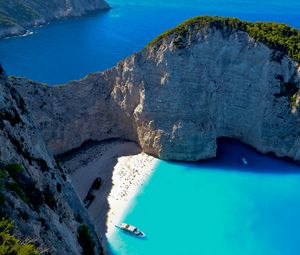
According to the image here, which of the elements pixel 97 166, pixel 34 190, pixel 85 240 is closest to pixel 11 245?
pixel 34 190

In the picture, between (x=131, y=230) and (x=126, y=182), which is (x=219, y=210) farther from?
(x=126, y=182)

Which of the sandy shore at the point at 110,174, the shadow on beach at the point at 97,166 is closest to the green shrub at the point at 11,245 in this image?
the sandy shore at the point at 110,174

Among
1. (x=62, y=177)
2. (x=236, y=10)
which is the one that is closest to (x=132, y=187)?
(x=62, y=177)

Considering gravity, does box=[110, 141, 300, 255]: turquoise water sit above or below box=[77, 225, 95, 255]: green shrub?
below

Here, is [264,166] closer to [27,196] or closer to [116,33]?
[27,196]

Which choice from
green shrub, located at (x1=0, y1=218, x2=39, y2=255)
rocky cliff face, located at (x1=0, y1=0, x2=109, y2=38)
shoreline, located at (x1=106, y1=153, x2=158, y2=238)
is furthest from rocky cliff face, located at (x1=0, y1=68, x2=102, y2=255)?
rocky cliff face, located at (x1=0, y1=0, x2=109, y2=38)

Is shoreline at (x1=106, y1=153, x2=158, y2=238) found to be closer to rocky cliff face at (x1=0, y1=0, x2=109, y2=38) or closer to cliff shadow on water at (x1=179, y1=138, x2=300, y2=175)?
cliff shadow on water at (x1=179, y1=138, x2=300, y2=175)

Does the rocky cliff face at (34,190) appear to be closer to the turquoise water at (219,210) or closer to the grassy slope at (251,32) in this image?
the turquoise water at (219,210)
